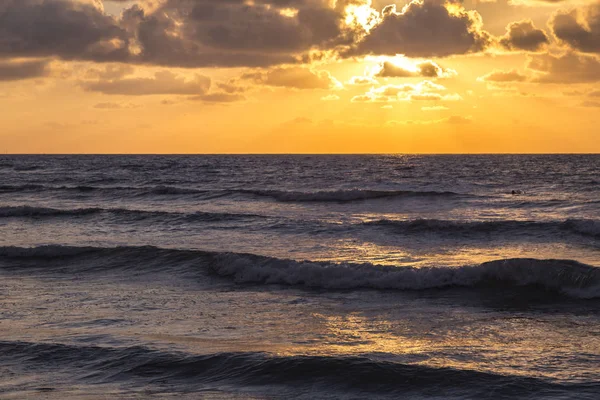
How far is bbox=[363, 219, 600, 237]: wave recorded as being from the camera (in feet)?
92.1

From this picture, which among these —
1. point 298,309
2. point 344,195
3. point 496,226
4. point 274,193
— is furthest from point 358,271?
point 274,193

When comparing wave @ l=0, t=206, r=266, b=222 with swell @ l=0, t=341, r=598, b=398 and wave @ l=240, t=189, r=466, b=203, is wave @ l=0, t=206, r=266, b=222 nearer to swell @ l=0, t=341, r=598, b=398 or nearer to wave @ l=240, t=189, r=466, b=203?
wave @ l=240, t=189, r=466, b=203

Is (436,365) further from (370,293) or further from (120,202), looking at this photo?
(120,202)

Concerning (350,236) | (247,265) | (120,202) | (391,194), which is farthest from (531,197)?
(247,265)

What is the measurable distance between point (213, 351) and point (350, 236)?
16324 mm

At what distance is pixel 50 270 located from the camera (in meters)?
21.0

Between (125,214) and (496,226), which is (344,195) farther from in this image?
(496,226)

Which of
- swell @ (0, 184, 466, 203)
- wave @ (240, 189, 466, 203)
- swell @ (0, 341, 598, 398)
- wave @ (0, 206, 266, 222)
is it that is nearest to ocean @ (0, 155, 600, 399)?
swell @ (0, 341, 598, 398)

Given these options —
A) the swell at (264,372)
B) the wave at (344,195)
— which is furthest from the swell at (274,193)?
the swell at (264,372)

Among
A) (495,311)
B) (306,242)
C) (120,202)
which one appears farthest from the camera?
(120,202)

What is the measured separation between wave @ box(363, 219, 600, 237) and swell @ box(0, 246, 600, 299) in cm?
981

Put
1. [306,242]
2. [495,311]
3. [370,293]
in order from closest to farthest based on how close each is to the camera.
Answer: [495,311]
[370,293]
[306,242]

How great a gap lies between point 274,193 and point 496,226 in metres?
22.7

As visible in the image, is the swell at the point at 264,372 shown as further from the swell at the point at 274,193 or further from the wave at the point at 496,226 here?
the swell at the point at 274,193
